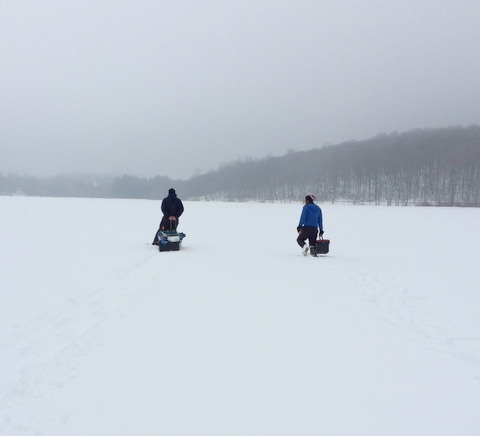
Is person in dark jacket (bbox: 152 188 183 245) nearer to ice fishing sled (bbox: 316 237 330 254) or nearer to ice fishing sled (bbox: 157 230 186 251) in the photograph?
ice fishing sled (bbox: 157 230 186 251)

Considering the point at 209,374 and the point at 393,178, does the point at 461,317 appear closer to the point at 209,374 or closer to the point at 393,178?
the point at 209,374

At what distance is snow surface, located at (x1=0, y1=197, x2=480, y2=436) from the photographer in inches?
123

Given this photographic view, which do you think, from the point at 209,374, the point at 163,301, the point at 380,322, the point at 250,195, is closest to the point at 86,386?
the point at 209,374

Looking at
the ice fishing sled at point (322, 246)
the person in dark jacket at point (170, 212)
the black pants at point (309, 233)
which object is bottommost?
the ice fishing sled at point (322, 246)

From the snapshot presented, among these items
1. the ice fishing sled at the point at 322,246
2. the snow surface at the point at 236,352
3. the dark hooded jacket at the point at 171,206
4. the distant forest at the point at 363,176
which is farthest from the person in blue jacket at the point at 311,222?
the distant forest at the point at 363,176

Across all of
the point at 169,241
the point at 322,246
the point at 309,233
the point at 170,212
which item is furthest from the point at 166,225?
the point at 322,246

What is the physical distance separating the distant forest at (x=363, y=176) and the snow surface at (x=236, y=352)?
86.5m

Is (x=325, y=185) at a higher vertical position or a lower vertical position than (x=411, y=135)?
lower

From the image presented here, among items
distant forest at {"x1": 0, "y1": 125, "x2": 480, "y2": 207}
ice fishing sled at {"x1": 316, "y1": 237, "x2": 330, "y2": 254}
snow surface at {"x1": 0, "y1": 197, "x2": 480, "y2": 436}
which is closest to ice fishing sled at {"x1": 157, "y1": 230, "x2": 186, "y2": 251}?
snow surface at {"x1": 0, "y1": 197, "x2": 480, "y2": 436}

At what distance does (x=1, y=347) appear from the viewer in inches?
171

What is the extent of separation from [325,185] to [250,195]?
27.4 meters

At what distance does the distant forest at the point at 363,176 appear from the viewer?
3664 inches

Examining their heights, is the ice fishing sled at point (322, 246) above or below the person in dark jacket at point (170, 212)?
below

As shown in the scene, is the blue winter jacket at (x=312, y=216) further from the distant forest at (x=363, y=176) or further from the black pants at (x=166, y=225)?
the distant forest at (x=363, y=176)
